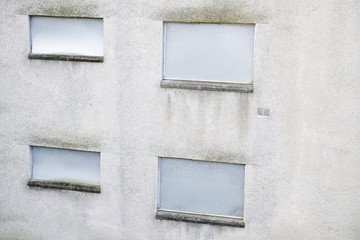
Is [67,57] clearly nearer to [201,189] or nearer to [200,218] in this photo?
[201,189]

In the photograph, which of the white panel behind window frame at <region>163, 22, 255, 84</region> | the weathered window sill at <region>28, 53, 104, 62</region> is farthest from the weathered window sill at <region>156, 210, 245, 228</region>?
the weathered window sill at <region>28, 53, 104, 62</region>

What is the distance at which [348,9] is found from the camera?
27.2ft

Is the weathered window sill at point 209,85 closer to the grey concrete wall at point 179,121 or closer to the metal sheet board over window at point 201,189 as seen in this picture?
the grey concrete wall at point 179,121

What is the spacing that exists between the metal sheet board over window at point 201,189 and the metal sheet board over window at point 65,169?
1421mm

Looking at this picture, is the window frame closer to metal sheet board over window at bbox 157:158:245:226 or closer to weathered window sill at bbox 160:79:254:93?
weathered window sill at bbox 160:79:254:93

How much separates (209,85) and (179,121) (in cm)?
89

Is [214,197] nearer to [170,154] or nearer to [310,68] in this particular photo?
[170,154]

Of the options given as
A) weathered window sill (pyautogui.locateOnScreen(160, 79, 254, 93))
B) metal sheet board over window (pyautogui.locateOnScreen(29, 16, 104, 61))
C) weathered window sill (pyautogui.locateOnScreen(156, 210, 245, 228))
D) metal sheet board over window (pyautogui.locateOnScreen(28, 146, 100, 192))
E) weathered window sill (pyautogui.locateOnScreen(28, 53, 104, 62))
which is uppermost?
metal sheet board over window (pyautogui.locateOnScreen(29, 16, 104, 61))

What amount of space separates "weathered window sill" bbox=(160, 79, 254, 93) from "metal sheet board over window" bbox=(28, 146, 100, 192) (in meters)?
2.11

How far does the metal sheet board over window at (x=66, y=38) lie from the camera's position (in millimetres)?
9570

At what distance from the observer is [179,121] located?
929cm

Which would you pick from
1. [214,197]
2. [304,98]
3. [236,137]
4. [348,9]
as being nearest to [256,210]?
[214,197]

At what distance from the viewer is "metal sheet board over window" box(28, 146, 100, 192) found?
32.6ft

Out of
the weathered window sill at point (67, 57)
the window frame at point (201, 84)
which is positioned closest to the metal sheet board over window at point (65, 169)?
the weathered window sill at point (67, 57)
